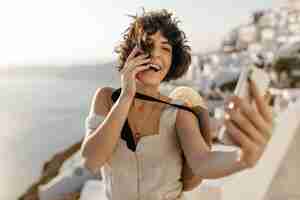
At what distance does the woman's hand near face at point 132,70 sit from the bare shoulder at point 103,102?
1.8 inches

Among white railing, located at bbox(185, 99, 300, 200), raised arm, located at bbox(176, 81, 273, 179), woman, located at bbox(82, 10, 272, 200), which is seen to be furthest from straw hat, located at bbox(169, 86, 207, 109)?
white railing, located at bbox(185, 99, 300, 200)

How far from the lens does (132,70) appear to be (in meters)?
0.66

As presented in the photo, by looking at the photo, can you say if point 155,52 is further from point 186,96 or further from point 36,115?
point 36,115

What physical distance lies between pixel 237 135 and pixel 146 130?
0.75ft

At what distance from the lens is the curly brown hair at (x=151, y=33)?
0.70 m

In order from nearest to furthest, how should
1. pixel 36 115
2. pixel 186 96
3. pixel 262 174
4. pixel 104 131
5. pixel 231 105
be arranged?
pixel 231 105, pixel 104 131, pixel 186 96, pixel 36 115, pixel 262 174

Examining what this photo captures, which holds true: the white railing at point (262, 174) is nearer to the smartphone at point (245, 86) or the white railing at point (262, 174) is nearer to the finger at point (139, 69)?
the finger at point (139, 69)

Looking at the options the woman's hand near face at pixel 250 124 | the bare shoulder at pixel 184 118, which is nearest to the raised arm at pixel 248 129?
the woman's hand near face at pixel 250 124

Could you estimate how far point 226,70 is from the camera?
61.9 inches

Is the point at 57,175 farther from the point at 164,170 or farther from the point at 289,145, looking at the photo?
the point at 289,145

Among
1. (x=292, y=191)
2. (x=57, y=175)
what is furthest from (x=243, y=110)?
(x=292, y=191)

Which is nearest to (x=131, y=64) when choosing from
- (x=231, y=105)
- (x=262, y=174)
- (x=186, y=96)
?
(x=186, y=96)

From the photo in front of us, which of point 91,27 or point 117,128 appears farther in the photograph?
point 91,27

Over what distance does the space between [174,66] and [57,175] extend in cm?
79
